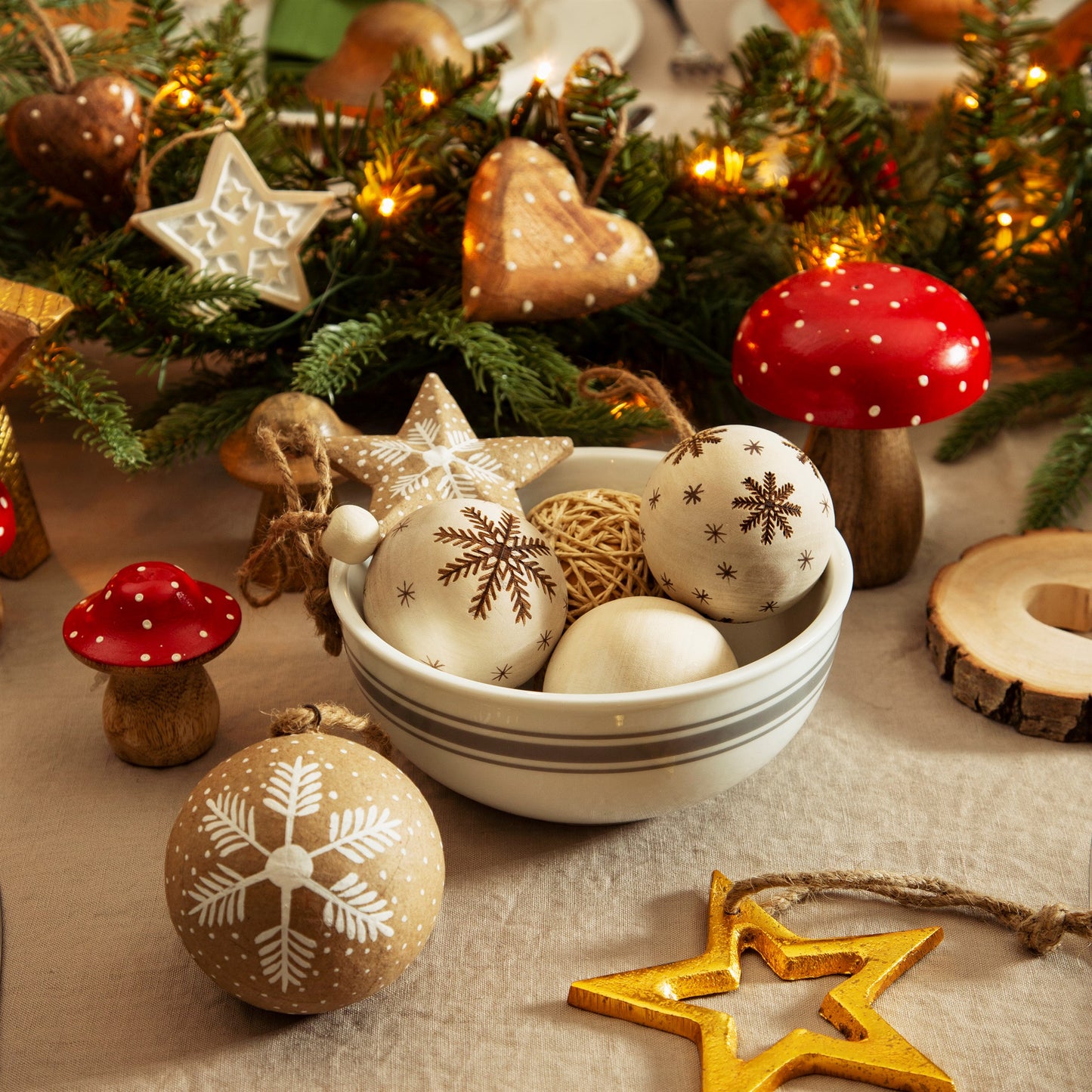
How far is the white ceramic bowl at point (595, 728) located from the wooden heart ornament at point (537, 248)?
0.30m

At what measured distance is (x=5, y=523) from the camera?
2.45ft

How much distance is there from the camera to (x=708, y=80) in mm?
1642

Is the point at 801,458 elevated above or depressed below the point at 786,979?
above

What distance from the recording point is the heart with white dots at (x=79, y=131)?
0.87 m

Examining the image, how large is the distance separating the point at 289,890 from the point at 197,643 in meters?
0.22

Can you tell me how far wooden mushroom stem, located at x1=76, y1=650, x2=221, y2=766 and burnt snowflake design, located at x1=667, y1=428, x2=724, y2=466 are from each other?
1.01 ft

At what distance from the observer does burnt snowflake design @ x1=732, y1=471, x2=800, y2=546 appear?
1.95 feet

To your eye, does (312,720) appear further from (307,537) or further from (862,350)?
(862,350)

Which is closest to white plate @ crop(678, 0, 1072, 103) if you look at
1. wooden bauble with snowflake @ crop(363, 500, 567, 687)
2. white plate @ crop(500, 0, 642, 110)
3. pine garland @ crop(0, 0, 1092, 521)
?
white plate @ crop(500, 0, 642, 110)

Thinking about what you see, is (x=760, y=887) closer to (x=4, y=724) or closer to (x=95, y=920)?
(x=95, y=920)

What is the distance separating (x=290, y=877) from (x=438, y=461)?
0.30m

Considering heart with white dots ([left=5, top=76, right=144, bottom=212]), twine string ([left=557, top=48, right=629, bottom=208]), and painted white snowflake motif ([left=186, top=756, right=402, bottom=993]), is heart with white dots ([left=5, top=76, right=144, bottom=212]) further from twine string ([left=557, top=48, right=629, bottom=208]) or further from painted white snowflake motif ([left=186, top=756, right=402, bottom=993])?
painted white snowflake motif ([left=186, top=756, right=402, bottom=993])

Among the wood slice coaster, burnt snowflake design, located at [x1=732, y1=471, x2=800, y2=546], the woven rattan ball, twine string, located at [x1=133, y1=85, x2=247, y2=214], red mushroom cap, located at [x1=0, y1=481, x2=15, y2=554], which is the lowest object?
the wood slice coaster

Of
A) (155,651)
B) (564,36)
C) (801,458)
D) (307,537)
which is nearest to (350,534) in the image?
(307,537)
